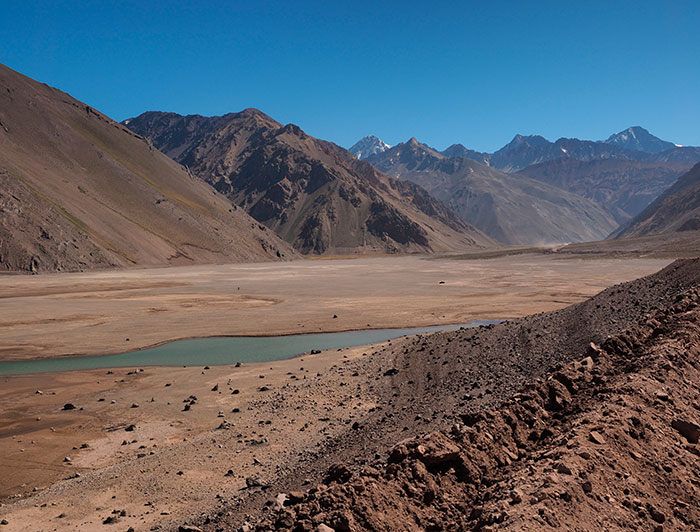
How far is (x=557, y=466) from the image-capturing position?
6703 mm

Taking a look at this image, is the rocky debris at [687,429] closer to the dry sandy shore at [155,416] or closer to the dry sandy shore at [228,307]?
the dry sandy shore at [155,416]

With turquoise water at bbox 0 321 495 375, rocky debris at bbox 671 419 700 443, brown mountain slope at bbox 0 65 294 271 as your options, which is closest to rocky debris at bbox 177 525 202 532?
rocky debris at bbox 671 419 700 443

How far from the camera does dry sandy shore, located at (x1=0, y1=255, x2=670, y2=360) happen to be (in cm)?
3694

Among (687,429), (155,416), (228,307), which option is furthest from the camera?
(228,307)

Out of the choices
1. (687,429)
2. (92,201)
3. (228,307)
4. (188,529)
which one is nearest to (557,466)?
(687,429)

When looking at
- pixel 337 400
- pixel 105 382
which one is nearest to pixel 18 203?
pixel 105 382

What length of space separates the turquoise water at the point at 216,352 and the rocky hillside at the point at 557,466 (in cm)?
1943

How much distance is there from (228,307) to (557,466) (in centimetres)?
4713

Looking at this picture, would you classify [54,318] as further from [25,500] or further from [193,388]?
[25,500]

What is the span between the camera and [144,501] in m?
11.6

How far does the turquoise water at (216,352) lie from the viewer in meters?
28.3

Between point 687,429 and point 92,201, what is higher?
point 92,201

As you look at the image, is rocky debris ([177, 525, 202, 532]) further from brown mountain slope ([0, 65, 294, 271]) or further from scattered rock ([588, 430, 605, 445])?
brown mountain slope ([0, 65, 294, 271])

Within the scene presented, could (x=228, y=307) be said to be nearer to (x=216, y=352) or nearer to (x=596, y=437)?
(x=216, y=352)
